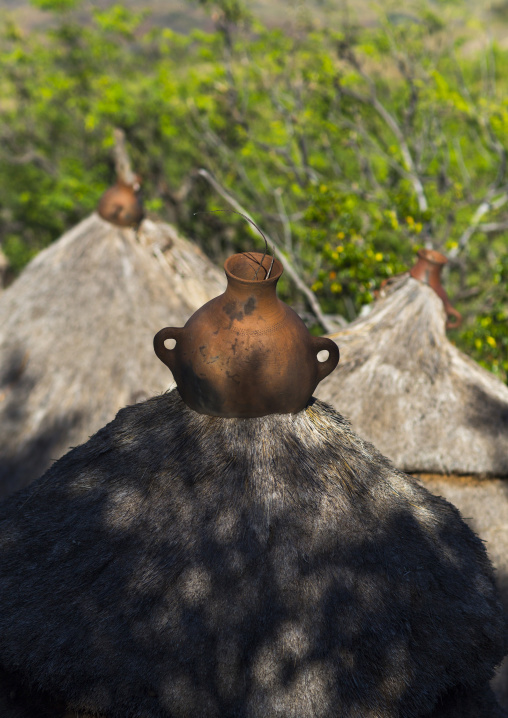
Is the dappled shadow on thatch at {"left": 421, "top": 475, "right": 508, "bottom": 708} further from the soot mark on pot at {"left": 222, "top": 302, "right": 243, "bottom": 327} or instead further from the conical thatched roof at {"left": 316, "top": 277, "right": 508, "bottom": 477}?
the soot mark on pot at {"left": 222, "top": 302, "right": 243, "bottom": 327}

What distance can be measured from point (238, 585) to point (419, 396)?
8.33 feet

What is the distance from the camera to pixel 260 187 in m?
14.3

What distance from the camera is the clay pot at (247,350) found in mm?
2309

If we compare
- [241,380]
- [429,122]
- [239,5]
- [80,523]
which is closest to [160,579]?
[80,523]

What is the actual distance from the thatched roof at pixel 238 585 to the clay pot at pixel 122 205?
386 centimetres

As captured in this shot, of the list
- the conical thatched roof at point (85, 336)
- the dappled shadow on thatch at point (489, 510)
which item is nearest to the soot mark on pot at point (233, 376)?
the dappled shadow on thatch at point (489, 510)

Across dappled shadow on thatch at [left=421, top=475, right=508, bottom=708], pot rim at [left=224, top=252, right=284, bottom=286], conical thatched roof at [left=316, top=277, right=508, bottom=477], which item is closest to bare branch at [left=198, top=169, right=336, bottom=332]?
conical thatched roof at [left=316, top=277, right=508, bottom=477]

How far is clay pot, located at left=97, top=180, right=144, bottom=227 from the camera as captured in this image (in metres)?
5.87

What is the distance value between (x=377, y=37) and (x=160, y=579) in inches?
556

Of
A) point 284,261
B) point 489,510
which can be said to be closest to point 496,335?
point 489,510

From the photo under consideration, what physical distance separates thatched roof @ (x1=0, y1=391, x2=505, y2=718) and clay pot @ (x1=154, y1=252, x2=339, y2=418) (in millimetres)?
190

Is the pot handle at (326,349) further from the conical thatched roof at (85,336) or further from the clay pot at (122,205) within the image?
the clay pot at (122,205)

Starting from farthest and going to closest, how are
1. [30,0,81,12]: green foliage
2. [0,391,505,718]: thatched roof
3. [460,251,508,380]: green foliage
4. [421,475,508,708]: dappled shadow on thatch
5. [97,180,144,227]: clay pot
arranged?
[30,0,81,12]: green foliage → [460,251,508,380]: green foliage → [97,180,144,227]: clay pot → [421,475,508,708]: dappled shadow on thatch → [0,391,505,718]: thatched roof

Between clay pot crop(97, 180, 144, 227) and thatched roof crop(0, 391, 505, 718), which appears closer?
thatched roof crop(0, 391, 505, 718)
